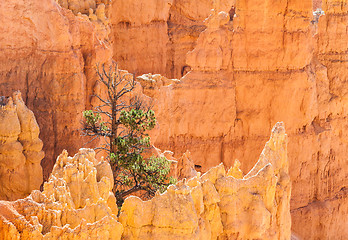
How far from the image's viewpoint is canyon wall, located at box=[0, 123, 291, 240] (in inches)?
339

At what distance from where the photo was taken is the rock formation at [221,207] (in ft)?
30.2

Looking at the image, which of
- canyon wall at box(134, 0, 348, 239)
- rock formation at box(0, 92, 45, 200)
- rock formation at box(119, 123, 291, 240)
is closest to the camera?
rock formation at box(119, 123, 291, 240)

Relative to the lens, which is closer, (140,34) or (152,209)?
(152,209)

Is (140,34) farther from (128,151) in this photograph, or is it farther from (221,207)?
(221,207)

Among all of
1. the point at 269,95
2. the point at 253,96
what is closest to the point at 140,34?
the point at 253,96

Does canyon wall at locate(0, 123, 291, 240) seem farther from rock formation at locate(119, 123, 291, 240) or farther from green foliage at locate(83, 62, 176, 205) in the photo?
green foliage at locate(83, 62, 176, 205)

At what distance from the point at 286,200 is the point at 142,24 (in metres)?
19.3

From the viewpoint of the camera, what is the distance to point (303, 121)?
20672 mm

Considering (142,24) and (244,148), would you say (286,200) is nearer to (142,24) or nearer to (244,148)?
(244,148)

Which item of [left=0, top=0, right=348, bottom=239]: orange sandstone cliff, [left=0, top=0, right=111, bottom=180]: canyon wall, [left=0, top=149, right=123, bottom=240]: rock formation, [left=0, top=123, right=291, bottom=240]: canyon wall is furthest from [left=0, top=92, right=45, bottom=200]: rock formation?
[left=0, top=0, right=348, bottom=239]: orange sandstone cliff

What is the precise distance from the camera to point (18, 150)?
43.6 feet

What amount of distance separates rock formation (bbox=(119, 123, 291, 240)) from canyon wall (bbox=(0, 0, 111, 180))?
16.1 ft

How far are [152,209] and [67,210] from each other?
47.3 inches

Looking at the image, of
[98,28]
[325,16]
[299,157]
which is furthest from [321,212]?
[98,28]
